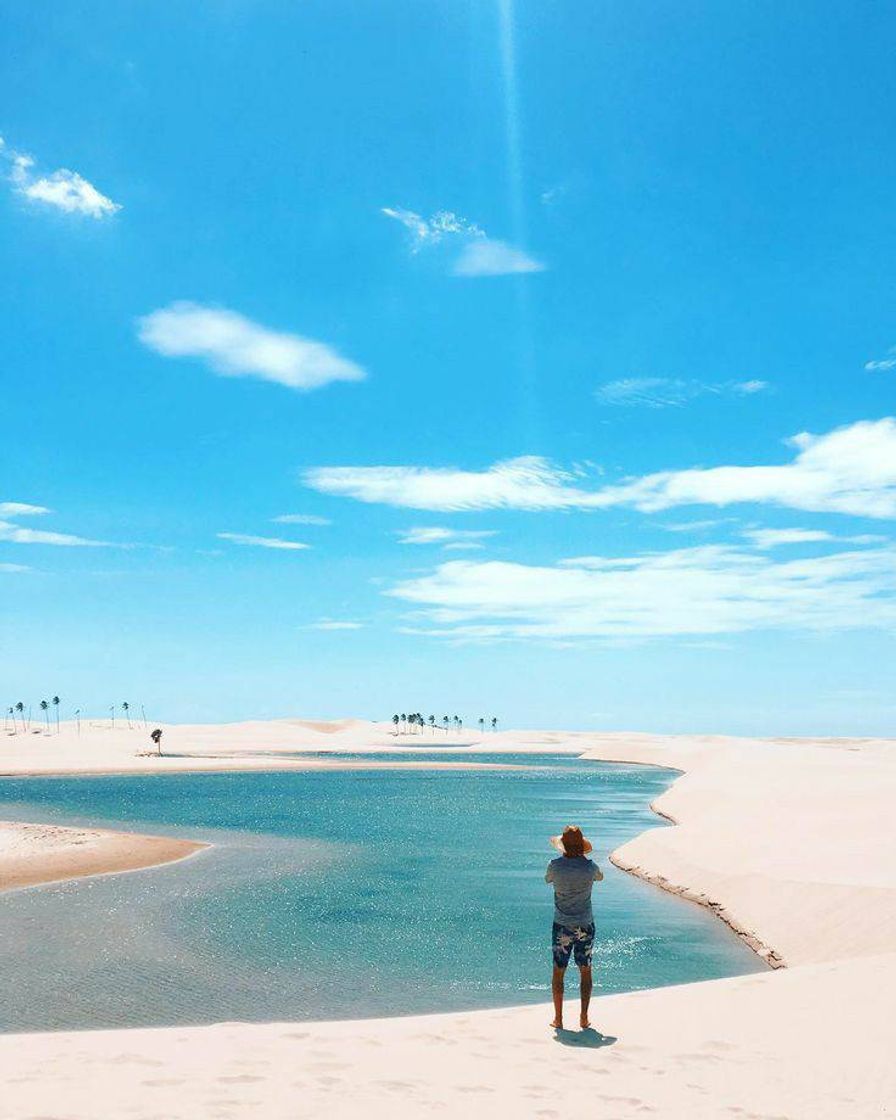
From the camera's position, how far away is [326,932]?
24.7m

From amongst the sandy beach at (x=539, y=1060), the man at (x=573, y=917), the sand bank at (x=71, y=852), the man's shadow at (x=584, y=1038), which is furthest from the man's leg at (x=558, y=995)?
the sand bank at (x=71, y=852)

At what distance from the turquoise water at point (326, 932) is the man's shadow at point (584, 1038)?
17.3 ft

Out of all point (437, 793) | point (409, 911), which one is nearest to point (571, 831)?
point (409, 911)

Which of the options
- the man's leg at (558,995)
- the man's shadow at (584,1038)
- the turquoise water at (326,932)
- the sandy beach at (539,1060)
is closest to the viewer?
the sandy beach at (539,1060)

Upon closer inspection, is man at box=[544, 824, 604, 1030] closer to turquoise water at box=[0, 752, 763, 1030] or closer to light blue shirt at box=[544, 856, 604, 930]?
light blue shirt at box=[544, 856, 604, 930]

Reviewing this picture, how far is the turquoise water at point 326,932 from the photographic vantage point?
1825cm

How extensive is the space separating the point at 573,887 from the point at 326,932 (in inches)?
541

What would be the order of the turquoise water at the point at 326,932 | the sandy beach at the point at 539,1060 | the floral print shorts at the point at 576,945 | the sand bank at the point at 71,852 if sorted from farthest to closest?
the sand bank at the point at 71,852
the turquoise water at the point at 326,932
the floral print shorts at the point at 576,945
the sandy beach at the point at 539,1060

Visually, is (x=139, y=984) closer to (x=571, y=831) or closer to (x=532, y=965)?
(x=532, y=965)

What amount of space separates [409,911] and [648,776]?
276 feet

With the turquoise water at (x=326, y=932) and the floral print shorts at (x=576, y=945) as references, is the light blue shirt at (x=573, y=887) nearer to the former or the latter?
the floral print shorts at (x=576, y=945)

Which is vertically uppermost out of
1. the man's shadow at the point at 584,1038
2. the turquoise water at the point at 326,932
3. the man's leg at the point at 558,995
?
the man's leg at the point at 558,995

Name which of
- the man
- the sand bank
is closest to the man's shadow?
the man

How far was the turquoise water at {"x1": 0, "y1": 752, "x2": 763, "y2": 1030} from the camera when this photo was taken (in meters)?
18.2
